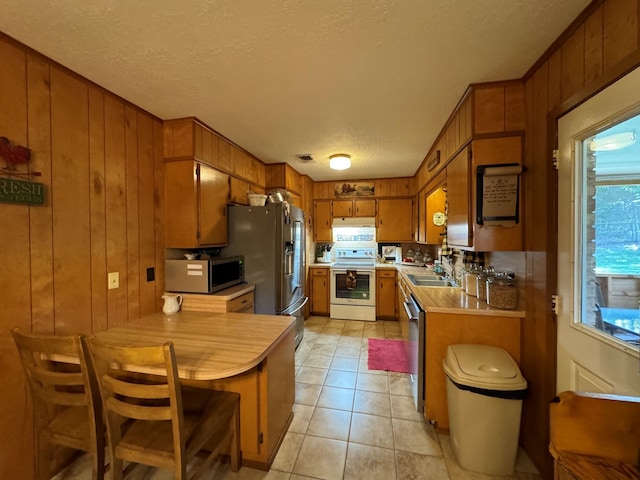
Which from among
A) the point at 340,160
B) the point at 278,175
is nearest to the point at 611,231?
the point at 340,160

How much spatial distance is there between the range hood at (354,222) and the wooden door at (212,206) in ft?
7.85

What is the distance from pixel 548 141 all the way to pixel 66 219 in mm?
2881

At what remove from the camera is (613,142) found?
1167 millimetres

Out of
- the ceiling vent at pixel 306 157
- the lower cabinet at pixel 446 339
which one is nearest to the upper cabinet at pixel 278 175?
the ceiling vent at pixel 306 157

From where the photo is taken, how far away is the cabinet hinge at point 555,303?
1407 millimetres

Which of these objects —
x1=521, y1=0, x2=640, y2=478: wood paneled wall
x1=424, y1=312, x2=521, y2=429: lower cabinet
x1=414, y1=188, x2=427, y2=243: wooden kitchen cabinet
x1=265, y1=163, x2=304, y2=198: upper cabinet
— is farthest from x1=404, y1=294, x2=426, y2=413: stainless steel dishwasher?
x1=265, y1=163, x2=304, y2=198: upper cabinet

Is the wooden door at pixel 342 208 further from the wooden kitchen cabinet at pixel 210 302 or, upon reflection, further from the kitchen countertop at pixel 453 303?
the wooden kitchen cabinet at pixel 210 302

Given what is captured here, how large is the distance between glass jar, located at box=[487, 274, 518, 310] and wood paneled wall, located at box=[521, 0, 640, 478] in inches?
3.9

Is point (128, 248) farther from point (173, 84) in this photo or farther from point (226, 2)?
point (226, 2)

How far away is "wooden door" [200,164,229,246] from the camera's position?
7.89ft

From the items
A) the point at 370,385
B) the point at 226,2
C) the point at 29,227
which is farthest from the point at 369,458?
the point at 226,2

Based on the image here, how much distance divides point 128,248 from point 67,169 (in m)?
0.65

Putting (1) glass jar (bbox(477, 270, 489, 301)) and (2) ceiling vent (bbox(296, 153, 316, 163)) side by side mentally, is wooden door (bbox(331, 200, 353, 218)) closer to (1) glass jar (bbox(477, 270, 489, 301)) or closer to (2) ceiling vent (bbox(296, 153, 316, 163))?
(2) ceiling vent (bbox(296, 153, 316, 163))

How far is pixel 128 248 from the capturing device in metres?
2.00
